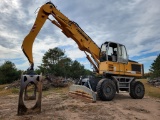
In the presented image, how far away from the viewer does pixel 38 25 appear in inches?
365

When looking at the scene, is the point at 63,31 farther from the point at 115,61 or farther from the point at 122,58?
the point at 122,58

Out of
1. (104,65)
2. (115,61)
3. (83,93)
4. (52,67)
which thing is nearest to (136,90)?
(115,61)

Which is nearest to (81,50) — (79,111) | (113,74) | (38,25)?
(113,74)

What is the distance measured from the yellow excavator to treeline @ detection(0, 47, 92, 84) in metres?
20.0

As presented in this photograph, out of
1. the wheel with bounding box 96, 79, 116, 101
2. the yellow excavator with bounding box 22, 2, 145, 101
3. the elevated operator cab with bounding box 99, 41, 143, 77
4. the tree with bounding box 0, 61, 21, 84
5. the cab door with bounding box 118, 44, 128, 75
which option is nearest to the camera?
the wheel with bounding box 96, 79, 116, 101

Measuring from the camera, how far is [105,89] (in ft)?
34.8

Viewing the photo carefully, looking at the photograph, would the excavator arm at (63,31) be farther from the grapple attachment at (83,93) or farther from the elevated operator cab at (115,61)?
the grapple attachment at (83,93)

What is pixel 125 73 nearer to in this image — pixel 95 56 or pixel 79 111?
pixel 95 56

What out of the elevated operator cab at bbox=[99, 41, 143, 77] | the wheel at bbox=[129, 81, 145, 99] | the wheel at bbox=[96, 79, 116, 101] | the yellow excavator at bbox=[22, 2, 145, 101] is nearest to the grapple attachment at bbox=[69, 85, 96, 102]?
the yellow excavator at bbox=[22, 2, 145, 101]

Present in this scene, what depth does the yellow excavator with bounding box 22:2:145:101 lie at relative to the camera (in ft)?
34.9

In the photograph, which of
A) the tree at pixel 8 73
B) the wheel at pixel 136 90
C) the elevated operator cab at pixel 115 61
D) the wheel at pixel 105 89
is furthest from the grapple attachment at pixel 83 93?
the tree at pixel 8 73

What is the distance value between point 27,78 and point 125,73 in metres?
7.15

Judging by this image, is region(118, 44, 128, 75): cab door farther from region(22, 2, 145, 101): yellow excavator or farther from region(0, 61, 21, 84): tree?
region(0, 61, 21, 84): tree

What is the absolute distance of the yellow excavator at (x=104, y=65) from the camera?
1065 centimetres
